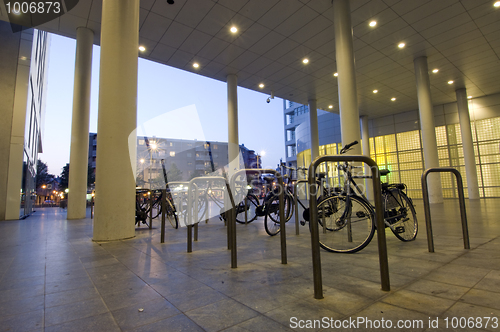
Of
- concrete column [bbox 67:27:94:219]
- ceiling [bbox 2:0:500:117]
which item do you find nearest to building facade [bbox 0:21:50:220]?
ceiling [bbox 2:0:500:117]

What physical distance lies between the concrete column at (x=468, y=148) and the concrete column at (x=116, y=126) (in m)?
17.8

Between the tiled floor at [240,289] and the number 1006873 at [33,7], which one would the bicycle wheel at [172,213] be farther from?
the number 1006873 at [33,7]

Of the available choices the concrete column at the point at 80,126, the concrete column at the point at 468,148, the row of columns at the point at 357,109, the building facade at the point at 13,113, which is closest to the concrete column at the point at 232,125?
the row of columns at the point at 357,109

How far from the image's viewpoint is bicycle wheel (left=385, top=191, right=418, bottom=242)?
11.4 ft

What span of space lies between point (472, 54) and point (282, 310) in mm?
14589

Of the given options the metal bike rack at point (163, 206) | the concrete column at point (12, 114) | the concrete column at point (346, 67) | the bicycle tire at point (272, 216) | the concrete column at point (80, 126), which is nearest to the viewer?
the metal bike rack at point (163, 206)

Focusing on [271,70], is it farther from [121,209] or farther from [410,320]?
[410,320]

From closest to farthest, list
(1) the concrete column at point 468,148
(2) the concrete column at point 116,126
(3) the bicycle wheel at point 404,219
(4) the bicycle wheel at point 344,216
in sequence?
(4) the bicycle wheel at point 344,216, (3) the bicycle wheel at point 404,219, (2) the concrete column at point 116,126, (1) the concrete column at point 468,148

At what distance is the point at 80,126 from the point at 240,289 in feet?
31.2

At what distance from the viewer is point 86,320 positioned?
Result: 1.57m

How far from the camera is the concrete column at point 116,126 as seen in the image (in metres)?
4.23

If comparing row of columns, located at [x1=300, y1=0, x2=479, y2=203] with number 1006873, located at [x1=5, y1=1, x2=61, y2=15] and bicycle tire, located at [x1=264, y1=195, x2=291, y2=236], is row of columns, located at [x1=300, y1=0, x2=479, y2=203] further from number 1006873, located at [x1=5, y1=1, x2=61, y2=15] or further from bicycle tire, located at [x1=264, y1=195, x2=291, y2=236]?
number 1006873, located at [x1=5, y1=1, x2=61, y2=15]

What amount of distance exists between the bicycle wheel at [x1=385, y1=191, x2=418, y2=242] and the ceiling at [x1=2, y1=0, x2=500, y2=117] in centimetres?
681

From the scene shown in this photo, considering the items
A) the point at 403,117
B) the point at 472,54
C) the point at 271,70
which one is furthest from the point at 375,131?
the point at 271,70
